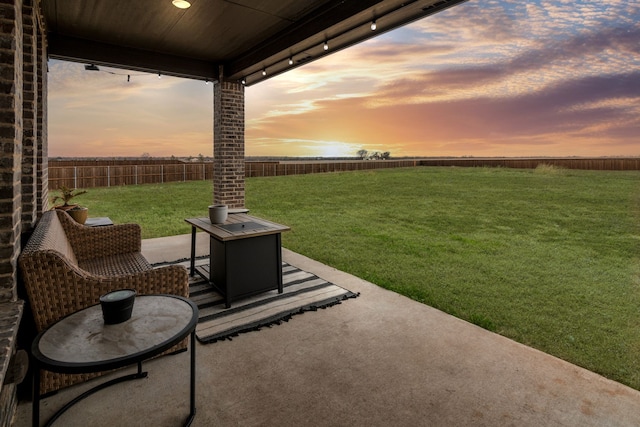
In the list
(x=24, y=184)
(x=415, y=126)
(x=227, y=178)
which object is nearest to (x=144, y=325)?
(x=24, y=184)

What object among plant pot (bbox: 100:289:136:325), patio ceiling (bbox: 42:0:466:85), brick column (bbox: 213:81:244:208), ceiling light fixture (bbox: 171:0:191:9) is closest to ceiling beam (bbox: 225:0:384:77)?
patio ceiling (bbox: 42:0:466:85)

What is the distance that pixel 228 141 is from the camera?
580 cm

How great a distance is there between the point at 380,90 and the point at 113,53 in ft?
32.3

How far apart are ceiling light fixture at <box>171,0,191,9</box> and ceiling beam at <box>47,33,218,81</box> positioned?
178 cm

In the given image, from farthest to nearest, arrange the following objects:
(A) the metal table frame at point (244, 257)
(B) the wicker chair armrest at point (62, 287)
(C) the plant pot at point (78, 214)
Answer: (C) the plant pot at point (78, 214), (A) the metal table frame at point (244, 257), (B) the wicker chair armrest at point (62, 287)

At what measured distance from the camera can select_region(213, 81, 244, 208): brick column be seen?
5742 mm

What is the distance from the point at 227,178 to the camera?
19.2 ft

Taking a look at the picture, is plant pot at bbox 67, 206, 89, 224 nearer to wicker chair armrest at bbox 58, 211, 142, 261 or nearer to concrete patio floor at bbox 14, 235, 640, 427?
wicker chair armrest at bbox 58, 211, 142, 261

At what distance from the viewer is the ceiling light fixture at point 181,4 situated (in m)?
3.43

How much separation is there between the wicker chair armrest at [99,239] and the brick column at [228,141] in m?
2.52

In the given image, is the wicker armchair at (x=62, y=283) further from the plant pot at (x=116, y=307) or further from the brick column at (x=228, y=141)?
the brick column at (x=228, y=141)

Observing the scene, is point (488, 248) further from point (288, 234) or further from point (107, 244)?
point (107, 244)

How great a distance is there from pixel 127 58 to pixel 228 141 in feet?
5.90

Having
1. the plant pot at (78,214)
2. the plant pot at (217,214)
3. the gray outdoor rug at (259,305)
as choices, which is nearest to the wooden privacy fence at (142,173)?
the plant pot at (78,214)
